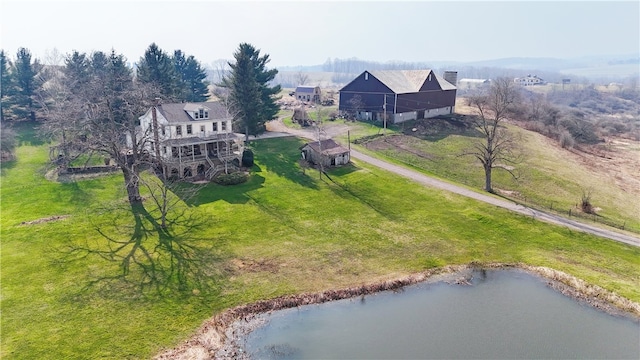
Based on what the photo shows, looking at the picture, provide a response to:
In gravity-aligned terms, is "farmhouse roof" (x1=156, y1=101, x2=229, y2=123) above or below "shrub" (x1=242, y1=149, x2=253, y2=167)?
above

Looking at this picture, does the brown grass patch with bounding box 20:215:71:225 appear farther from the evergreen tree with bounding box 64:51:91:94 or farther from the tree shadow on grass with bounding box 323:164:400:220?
the evergreen tree with bounding box 64:51:91:94

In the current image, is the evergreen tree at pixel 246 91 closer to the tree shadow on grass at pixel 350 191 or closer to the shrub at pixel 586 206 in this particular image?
the tree shadow on grass at pixel 350 191

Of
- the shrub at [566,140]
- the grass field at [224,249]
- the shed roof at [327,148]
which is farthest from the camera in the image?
the shrub at [566,140]

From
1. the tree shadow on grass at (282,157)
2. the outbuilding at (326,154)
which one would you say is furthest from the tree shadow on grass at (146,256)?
the outbuilding at (326,154)

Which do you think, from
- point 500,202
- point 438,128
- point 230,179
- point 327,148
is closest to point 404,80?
point 438,128

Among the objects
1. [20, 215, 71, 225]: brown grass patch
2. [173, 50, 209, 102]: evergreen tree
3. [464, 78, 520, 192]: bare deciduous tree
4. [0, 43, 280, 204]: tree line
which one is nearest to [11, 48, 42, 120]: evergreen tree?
[0, 43, 280, 204]: tree line

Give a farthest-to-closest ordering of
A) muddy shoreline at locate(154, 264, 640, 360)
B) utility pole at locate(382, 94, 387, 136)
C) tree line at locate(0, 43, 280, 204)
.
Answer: utility pole at locate(382, 94, 387, 136)
tree line at locate(0, 43, 280, 204)
muddy shoreline at locate(154, 264, 640, 360)
